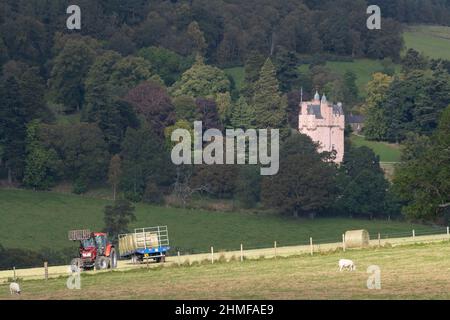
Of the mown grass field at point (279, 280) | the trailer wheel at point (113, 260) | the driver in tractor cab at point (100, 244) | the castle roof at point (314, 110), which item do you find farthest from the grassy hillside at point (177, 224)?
the mown grass field at point (279, 280)

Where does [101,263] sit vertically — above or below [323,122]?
below

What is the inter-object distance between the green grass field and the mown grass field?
353 feet

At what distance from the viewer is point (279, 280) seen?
5472 cm

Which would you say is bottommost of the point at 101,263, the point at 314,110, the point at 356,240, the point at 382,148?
the point at 382,148

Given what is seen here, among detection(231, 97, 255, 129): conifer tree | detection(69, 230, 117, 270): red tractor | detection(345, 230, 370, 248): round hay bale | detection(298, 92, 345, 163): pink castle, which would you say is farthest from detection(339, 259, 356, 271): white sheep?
detection(231, 97, 255, 129): conifer tree

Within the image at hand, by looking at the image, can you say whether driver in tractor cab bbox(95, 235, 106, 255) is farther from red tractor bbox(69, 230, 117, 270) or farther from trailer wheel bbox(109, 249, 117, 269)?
trailer wheel bbox(109, 249, 117, 269)

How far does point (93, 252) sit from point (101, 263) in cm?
94

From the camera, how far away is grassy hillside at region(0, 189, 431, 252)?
134 meters

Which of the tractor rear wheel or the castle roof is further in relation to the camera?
Result: the castle roof

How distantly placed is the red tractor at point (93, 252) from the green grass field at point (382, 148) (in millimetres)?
105696

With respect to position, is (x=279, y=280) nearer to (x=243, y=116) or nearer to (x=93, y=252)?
(x=93, y=252)

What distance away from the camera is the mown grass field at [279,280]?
49156 mm

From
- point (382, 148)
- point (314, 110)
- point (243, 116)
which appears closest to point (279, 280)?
point (382, 148)
